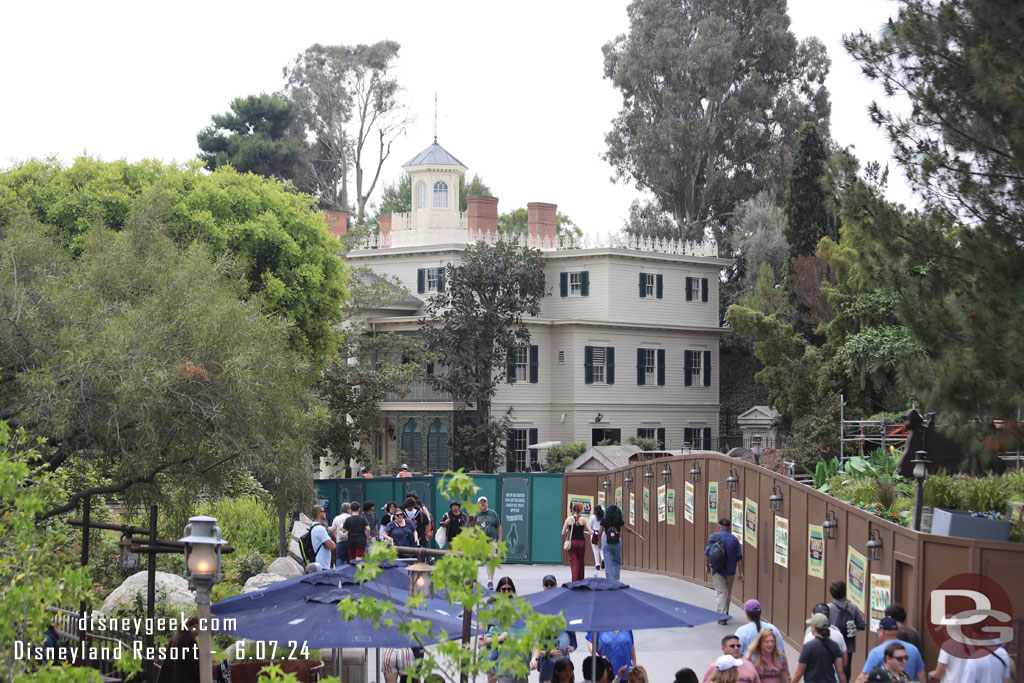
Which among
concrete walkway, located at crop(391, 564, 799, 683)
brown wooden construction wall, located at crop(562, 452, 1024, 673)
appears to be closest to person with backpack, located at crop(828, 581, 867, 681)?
brown wooden construction wall, located at crop(562, 452, 1024, 673)

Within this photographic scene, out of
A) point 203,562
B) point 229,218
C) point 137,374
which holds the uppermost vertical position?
point 229,218

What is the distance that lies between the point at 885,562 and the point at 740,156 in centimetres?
5695

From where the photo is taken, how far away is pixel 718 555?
19.5 meters

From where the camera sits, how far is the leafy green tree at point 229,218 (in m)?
32.9

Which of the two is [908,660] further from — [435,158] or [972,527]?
[435,158]

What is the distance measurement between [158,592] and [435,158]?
42.6 m

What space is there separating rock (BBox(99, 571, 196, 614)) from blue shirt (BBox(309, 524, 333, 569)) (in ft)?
7.78

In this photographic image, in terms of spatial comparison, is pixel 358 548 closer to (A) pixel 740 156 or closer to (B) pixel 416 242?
(B) pixel 416 242

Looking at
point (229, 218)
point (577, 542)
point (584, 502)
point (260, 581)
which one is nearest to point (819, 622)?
point (260, 581)

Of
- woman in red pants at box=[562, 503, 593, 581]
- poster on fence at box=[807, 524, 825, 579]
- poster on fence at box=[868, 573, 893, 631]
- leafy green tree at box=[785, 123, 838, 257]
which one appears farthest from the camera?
leafy green tree at box=[785, 123, 838, 257]

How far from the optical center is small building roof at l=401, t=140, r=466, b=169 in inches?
2286

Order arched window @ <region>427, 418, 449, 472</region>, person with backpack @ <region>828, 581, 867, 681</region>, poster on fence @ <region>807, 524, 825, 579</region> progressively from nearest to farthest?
person with backpack @ <region>828, 581, 867, 681</region> < poster on fence @ <region>807, 524, 825, 579</region> < arched window @ <region>427, 418, 449, 472</region>

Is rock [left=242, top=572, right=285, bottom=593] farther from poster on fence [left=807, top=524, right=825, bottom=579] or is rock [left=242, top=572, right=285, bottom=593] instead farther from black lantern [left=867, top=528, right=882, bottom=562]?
black lantern [left=867, top=528, right=882, bottom=562]

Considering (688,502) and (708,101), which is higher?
(708,101)
